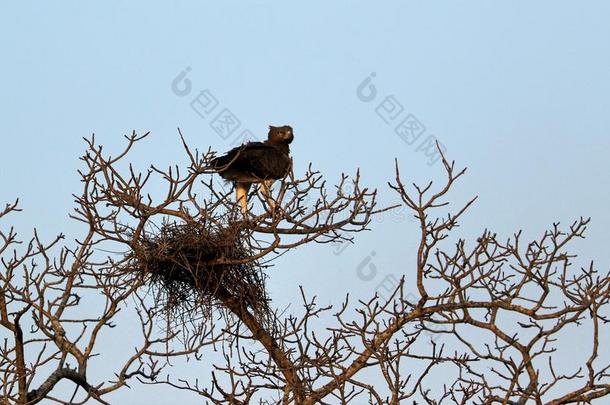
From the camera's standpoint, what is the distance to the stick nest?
26.4ft


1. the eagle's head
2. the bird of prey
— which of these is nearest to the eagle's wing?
the bird of prey

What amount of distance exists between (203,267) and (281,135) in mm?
2640

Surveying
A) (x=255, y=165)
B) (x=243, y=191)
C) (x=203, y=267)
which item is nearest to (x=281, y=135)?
(x=243, y=191)

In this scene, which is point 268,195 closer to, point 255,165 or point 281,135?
point 255,165

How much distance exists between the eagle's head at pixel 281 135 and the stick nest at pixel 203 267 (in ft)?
7.46

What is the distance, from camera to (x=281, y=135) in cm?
1045

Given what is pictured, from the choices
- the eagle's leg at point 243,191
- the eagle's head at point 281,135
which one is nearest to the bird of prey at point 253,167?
the eagle's leg at point 243,191

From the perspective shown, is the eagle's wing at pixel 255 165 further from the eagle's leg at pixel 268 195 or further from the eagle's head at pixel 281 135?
the eagle's head at pixel 281 135

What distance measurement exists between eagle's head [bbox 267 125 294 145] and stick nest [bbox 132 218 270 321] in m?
2.27

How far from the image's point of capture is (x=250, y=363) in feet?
25.1

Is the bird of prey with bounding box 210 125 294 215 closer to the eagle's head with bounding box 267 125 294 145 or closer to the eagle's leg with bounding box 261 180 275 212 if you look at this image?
the eagle's leg with bounding box 261 180 275 212

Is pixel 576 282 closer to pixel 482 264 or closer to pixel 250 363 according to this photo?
pixel 482 264

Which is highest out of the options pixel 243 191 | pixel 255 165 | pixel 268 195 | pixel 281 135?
pixel 281 135

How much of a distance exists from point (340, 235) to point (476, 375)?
176 centimetres
